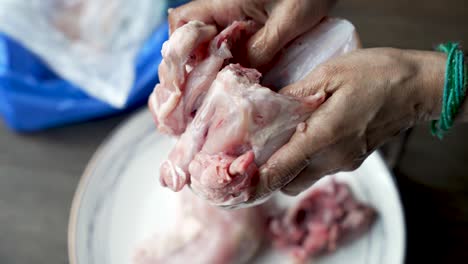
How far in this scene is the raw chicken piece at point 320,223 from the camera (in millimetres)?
1032

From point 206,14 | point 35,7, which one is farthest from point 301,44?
point 35,7

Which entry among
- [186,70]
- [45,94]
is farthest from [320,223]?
[45,94]

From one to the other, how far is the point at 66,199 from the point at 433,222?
3.04 feet

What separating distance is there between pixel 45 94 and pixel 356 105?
95 centimetres

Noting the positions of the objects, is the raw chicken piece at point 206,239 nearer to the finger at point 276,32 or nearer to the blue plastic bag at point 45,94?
the finger at point 276,32

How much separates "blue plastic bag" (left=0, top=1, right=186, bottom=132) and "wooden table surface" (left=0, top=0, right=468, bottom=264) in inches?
1.8

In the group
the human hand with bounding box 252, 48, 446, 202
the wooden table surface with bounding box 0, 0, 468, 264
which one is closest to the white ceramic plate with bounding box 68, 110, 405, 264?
the wooden table surface with bounding box 0, 0, 468, 264

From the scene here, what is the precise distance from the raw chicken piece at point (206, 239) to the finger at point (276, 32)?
34 cm

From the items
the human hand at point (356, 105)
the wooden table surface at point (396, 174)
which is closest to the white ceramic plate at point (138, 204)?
the wooden table surface at point (396, 174)

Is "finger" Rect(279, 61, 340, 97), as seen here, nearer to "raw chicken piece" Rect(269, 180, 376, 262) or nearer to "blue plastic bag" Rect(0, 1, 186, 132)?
"raw chicken piece" Rect(269, 180, 376, 262)

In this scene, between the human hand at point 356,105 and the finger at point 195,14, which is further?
the finger at point 195,14

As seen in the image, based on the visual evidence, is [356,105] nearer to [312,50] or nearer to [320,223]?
[312,50]

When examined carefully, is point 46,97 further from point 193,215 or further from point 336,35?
point 336,35

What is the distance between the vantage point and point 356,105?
0.71 meters
